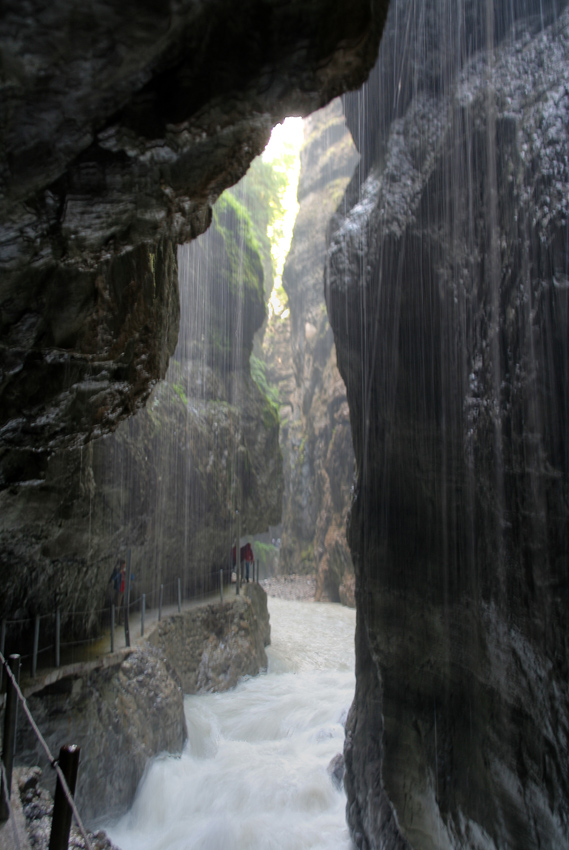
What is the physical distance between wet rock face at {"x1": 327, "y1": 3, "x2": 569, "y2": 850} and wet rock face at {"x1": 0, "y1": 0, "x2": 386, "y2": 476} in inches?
122

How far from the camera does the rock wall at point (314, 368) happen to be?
30.1 metres

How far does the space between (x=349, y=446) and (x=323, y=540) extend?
17.9 ft

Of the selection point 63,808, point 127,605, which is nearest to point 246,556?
point 127,605

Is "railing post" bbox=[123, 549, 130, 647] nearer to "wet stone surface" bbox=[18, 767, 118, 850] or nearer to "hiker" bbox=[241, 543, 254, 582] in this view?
"wet stone surface" bbox=[18, 767, 118, 850]

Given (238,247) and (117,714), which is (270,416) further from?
(117,714)

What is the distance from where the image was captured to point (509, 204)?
617 centimetres

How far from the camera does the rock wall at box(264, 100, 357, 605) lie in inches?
1184

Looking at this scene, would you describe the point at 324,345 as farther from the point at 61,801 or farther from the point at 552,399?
the point at 61,801

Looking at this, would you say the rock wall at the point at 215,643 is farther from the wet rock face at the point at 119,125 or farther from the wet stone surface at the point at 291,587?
the wet stone surface at the point at 291,587

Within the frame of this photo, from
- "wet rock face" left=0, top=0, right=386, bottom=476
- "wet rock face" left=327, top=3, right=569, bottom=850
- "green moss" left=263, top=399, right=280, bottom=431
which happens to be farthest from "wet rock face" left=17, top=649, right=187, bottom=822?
"green moss" left=263, top=399, right=280, bottom=431

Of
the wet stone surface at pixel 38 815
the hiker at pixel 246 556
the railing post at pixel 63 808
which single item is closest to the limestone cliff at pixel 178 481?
the hiker at pixel 246 556

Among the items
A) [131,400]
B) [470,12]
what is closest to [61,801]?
[131,400]

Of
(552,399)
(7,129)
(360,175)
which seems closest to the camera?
(7,129)

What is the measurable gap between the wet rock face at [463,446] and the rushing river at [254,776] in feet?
3.78
